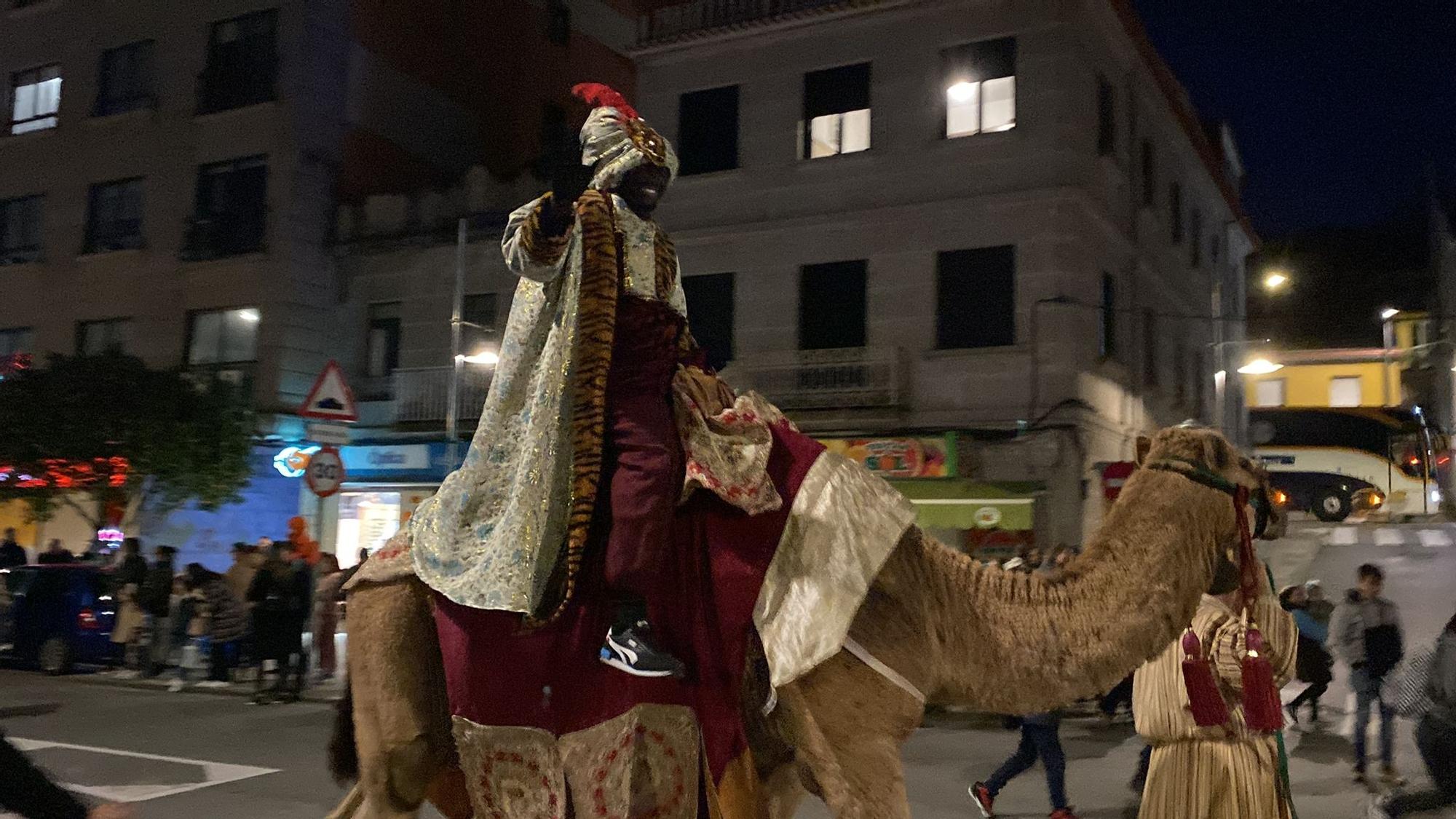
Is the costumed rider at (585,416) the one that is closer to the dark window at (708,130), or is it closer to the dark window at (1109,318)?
the dark window at (1109,318)

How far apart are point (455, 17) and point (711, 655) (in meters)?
28.1

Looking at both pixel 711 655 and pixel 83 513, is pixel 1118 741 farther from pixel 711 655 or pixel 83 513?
pixel 83 513

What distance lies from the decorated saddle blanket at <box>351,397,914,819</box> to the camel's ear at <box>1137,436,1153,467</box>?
910 millimetres

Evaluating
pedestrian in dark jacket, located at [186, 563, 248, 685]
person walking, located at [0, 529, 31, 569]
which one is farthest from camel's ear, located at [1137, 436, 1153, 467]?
person walking, located at [0, 529, 31, 569]

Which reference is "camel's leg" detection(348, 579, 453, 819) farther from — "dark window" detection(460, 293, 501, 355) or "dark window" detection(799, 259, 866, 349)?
"dark window" detection(460, 293, 501, 355)

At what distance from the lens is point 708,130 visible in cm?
2236

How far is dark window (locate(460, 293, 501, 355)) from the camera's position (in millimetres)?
23625

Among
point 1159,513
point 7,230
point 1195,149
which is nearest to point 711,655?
point 1159,513

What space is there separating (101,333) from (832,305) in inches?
685

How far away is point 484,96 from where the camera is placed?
29.6 metres

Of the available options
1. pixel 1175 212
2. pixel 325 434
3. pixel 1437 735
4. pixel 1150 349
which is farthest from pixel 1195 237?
pixel 1437 735

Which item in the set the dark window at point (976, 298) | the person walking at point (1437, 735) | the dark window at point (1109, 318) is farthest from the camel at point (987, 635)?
the dark window at point (1109, 318)

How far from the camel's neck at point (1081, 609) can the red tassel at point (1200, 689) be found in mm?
1468

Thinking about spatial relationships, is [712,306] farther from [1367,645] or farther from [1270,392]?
[1270,392]
